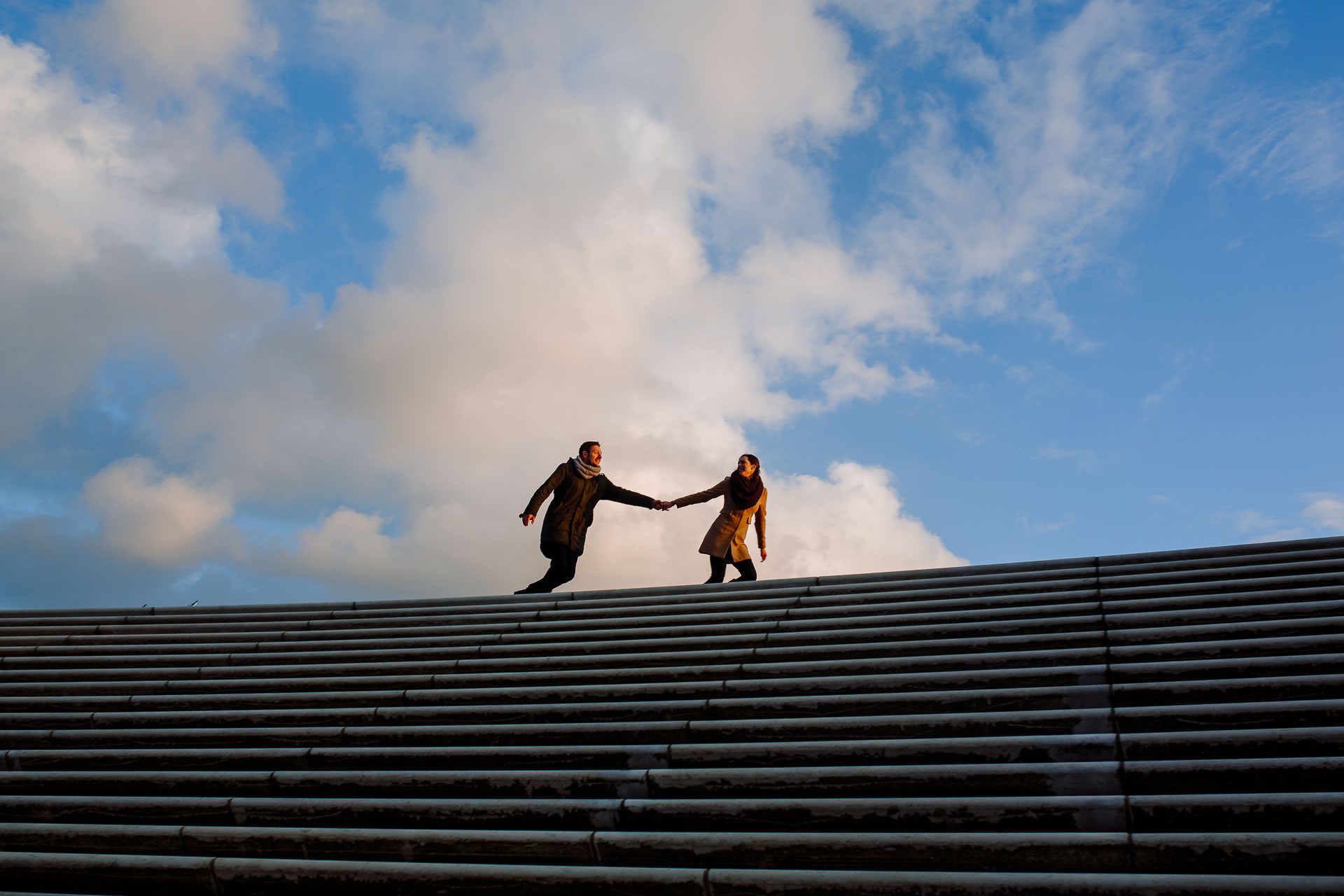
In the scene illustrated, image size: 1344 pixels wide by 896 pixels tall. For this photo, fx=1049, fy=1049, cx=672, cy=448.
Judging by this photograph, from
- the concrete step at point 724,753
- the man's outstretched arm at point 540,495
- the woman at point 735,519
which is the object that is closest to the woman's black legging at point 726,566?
the woman at point 735,519

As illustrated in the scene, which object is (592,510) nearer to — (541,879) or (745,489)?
(745,489)

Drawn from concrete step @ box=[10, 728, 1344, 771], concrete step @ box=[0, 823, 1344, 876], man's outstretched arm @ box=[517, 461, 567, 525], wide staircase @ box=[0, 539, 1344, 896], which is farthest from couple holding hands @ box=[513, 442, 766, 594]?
concrete step @ box=[0, 823, 1344, 876]

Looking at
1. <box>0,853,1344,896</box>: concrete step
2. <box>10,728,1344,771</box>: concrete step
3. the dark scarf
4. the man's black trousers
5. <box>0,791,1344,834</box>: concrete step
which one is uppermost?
the dark scarf

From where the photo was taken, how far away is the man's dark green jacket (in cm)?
843

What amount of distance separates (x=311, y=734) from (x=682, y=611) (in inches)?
98.1

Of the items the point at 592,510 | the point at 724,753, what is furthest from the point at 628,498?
the point at 724,753

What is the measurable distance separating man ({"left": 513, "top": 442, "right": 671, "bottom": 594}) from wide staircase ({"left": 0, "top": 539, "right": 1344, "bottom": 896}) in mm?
1707

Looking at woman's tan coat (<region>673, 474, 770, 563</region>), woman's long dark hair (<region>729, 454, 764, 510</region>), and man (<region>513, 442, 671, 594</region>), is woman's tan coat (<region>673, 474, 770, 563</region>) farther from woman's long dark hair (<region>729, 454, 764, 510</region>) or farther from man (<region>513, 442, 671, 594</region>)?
man (<region>513, 442, 671, 594</region>)

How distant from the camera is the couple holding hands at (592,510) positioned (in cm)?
844

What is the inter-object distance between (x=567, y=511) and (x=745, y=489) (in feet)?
4.78

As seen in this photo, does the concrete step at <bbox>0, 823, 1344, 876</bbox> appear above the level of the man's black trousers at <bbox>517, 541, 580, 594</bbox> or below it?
below

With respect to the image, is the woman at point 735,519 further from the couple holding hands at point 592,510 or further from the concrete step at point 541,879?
the concrete step at point 541,879

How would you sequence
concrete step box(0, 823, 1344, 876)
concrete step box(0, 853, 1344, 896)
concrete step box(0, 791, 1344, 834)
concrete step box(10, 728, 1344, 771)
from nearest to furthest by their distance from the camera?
concrete step box(0, 853, 1344, 896) < concrete step box(0, 823, 1344, 876) < concrete step box(0, 791, 1344, 834) < concrete step box(10, 728, 1344, 771)

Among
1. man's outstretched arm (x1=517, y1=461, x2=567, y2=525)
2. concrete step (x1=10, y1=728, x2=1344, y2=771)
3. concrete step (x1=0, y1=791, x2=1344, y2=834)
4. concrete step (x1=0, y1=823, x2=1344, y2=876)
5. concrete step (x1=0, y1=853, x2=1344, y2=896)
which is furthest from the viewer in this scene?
man's outstretched arm (x1=517, y1=461, x2=567, y2=525)
